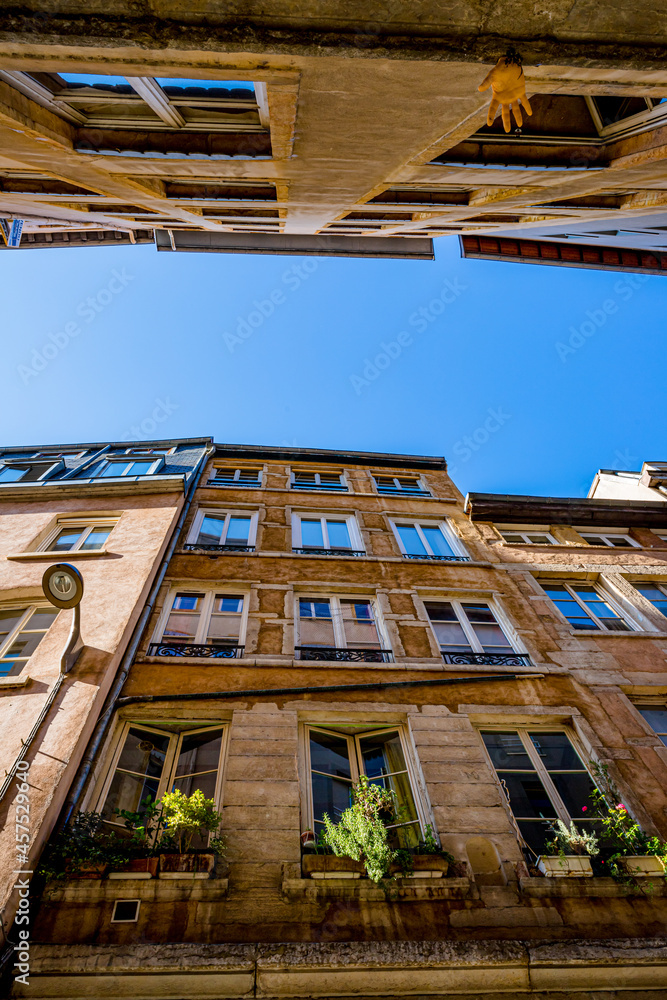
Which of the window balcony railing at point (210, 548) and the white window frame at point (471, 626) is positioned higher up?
the window balcony railing at point (210, 548)

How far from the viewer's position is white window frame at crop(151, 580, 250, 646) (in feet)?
30.5

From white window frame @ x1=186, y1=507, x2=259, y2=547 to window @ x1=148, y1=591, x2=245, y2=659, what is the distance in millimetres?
2043

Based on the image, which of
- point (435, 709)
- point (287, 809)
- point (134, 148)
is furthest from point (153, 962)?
point (134, 148)

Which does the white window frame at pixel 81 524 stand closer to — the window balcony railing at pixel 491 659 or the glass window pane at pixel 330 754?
the glass window pane at pixel 330 754

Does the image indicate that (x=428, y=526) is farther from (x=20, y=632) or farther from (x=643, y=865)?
(x=20, y=632)

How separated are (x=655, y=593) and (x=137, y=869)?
11.5 meters

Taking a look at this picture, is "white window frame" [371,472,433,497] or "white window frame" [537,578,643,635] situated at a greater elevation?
"white window frame" [371,472,433,497]

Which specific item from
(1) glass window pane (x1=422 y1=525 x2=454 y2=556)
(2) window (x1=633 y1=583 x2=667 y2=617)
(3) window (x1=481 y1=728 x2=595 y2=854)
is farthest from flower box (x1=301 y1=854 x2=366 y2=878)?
(2) window (x1=633 y1=583 x2=667 y2=617)

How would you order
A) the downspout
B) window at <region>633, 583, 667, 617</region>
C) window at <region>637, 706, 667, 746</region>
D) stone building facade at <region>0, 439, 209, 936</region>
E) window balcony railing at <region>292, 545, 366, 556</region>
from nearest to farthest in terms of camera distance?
1. stone building facade at <region>0, 439, 209, 936</region>
2. the downspout
3. window at <region>637, 706, 667, 746</region>
4. window at <region>633, 583, 667, 617</region>
5. window balcony railing at <region>292, 545, 366, 556</region>

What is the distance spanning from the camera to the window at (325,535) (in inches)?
486

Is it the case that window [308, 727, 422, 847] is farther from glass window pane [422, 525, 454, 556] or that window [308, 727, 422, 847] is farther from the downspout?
glass window pane [422, 525, 454, 556]

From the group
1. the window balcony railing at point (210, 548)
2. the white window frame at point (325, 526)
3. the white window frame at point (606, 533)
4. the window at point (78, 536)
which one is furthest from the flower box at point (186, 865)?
the white window frame at point (606, 533)

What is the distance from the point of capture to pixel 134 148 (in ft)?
24.6

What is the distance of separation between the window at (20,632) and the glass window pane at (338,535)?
602cm
